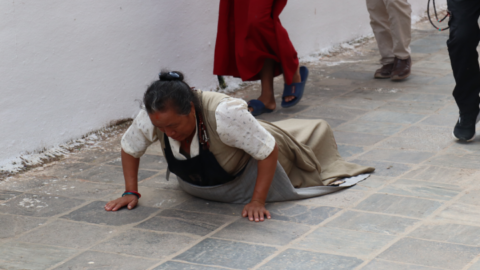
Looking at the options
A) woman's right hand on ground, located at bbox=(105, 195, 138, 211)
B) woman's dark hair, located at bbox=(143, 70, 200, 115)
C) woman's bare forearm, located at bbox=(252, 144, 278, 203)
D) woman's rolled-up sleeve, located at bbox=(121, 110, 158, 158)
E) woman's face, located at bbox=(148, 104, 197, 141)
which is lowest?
woman's right hand on ground, located at bbox=(105, 195, 138, 211)

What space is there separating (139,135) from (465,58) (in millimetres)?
1968

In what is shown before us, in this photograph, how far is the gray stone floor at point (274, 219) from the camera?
232 centimetres

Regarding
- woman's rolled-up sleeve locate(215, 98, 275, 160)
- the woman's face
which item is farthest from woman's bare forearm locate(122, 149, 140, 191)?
woman's rolled-up sleeve locate(215, 98, 275, 160)

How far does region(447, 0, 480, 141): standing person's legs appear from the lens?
11.2ft

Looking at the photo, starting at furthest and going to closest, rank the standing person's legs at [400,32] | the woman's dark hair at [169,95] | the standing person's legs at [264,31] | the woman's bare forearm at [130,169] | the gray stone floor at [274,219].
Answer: the standing person's legs at [400,32]
the standing person's legs at [264,31]
the woman's bare forearm at [130,169]
the woman's dark hair at [169,95]
the gray stone floor at [274,219]

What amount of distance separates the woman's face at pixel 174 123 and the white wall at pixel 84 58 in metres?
1.55

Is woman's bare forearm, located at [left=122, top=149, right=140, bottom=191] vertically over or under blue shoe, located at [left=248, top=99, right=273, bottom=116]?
over

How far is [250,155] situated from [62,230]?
908mm

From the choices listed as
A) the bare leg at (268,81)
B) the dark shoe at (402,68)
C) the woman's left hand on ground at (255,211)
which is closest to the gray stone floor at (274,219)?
the woman's left hand on ground at (255,211)

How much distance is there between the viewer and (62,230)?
2.67m

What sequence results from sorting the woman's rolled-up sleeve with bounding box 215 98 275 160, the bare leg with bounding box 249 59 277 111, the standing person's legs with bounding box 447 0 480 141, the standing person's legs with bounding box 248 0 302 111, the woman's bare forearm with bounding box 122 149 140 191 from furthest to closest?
the bare leg with bounding box 249 59 277 111 → the standing person's legs with bounding box 248 0 302 111 → the standing person's legs with bounding box 447 0 480 141 → the woman's bare forearm with bounding box 122 149 140 191 → the woman's rolled-up sleeve with bounding box 215 98 275 160

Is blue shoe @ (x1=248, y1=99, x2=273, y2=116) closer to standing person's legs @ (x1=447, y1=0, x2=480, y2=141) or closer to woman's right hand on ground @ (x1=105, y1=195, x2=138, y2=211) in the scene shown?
standing person's legs @ (x1=447, y1=0, x2=480, y2=141)

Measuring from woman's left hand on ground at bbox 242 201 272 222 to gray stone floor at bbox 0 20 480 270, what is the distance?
38 mm

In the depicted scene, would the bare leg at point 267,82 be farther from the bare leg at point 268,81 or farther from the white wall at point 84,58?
the white wall at point 84,58
